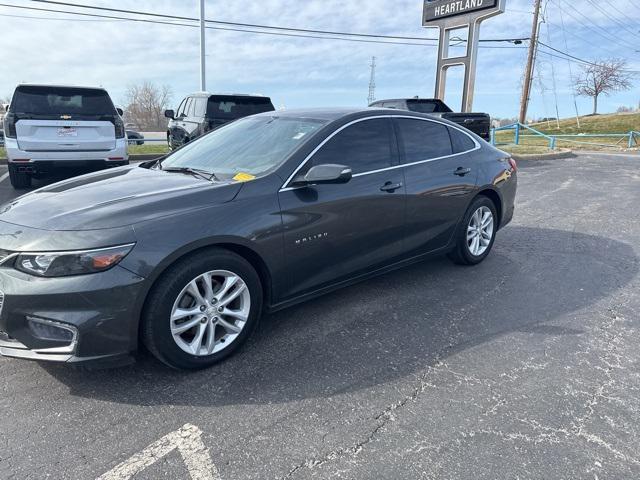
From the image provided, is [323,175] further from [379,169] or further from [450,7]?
[450,7]

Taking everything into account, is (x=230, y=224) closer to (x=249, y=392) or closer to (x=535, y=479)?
(x=249, y=392)

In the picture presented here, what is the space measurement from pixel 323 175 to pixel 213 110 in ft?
27.5

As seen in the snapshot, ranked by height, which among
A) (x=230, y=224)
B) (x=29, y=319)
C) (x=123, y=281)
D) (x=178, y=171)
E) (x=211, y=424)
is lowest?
(x=211, y=424)

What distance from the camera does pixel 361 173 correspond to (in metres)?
3.72

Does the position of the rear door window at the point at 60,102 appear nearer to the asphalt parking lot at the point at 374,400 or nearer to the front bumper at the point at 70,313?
the asphalt parking lot at the point at 374,400

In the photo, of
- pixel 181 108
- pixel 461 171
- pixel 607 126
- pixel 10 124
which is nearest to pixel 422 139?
pixel 461 171

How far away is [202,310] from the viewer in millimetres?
2887

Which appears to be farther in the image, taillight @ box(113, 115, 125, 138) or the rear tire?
taillight @ box(113, 115, 125, 138)

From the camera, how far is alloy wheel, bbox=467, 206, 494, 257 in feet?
16.0

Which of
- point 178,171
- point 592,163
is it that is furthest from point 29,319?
point 592,163

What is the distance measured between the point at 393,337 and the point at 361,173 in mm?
1265

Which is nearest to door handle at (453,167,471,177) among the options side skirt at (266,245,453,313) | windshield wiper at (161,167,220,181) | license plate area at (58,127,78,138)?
side skirt at (266,245,453,313)

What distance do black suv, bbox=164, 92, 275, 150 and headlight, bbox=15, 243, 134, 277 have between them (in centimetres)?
822

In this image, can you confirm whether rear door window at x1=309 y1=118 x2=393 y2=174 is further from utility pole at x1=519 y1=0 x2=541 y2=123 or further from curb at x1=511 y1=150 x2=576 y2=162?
utility pole at x1=519 y1=0 x2=541 y2=123
